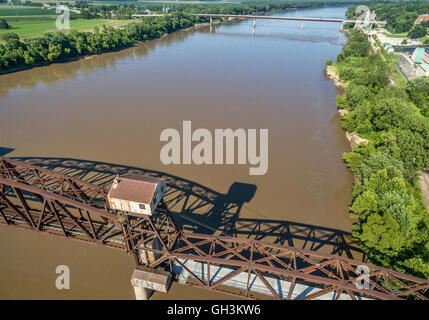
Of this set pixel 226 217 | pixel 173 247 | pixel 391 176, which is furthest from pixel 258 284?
pixel 391 176

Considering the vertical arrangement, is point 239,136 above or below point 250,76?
below

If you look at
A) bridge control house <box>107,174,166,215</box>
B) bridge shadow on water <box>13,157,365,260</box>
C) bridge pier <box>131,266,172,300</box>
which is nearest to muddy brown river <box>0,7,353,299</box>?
bridge shadow on water <box>13,157,365,260</box>

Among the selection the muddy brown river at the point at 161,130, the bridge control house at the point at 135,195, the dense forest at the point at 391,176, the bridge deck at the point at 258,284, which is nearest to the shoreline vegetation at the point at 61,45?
the muddy brown river at the point at 161,130

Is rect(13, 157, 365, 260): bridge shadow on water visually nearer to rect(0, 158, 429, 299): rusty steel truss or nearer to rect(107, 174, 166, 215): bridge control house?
rect(0, 158, 429, 299): rusty steel truss

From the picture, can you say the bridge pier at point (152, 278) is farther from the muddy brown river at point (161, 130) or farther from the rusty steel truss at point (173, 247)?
the muddy brown river at point (161, 130)

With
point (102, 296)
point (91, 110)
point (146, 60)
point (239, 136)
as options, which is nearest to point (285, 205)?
point (239, 136)
